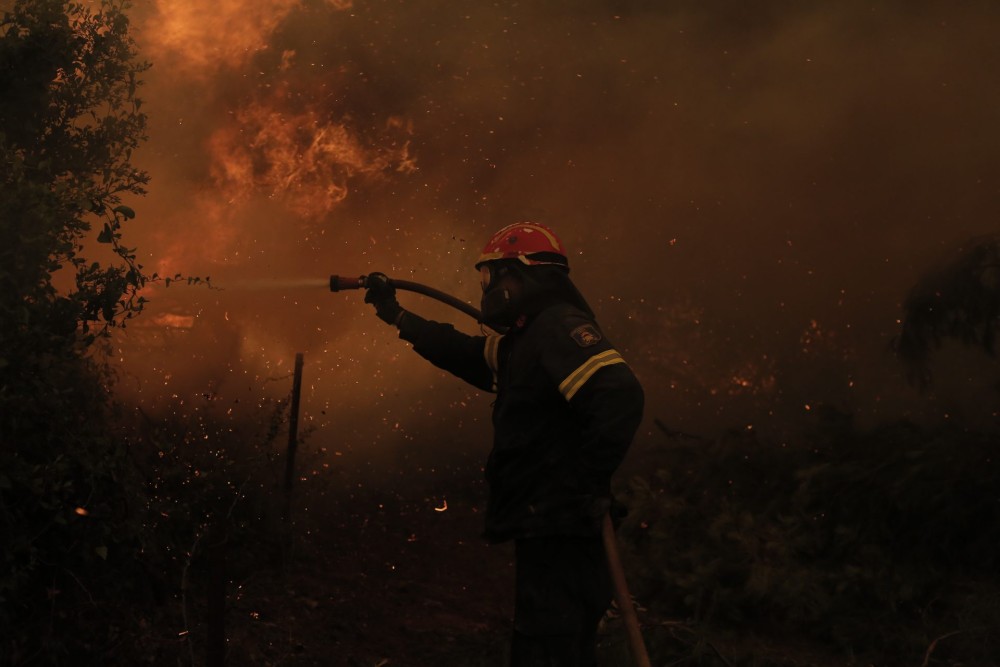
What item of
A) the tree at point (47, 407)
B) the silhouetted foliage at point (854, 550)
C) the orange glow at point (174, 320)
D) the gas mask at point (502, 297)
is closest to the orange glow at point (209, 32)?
the orange glow at point (174, 320)

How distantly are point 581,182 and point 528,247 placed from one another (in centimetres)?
745

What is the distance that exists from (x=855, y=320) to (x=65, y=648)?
8.26m

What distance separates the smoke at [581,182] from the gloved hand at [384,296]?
437 centimetres

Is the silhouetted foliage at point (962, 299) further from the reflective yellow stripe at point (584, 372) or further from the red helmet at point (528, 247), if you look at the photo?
the reflective yellow stripe at point (584, 372)

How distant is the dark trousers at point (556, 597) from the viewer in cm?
429

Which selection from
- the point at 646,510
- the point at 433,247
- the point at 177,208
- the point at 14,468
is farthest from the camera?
the point at 433,247

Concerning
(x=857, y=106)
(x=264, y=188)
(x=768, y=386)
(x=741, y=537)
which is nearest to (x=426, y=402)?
(x=264, y=188)

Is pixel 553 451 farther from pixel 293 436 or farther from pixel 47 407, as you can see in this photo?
pixel 293 436

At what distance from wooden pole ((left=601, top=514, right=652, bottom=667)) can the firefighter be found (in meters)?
0.06

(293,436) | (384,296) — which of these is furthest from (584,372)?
(293,436)

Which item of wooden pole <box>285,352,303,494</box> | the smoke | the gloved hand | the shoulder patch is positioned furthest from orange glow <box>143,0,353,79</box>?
the shoulder patch

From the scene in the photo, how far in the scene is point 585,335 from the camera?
4316mm

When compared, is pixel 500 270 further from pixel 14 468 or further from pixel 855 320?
pixel 855 320

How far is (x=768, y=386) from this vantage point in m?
10.6
